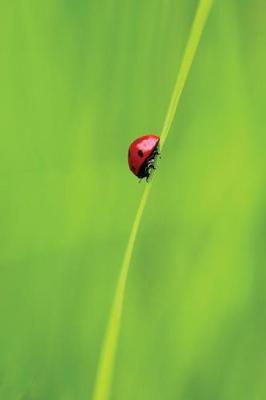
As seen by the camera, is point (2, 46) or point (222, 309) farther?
point (222, 309)

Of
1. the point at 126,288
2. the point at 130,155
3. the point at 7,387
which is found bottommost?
the point at 7,387

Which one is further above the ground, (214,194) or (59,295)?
(214,194)

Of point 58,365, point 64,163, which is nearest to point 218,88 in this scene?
point 64,163

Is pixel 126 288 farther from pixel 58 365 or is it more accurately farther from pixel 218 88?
pixel 218 88
